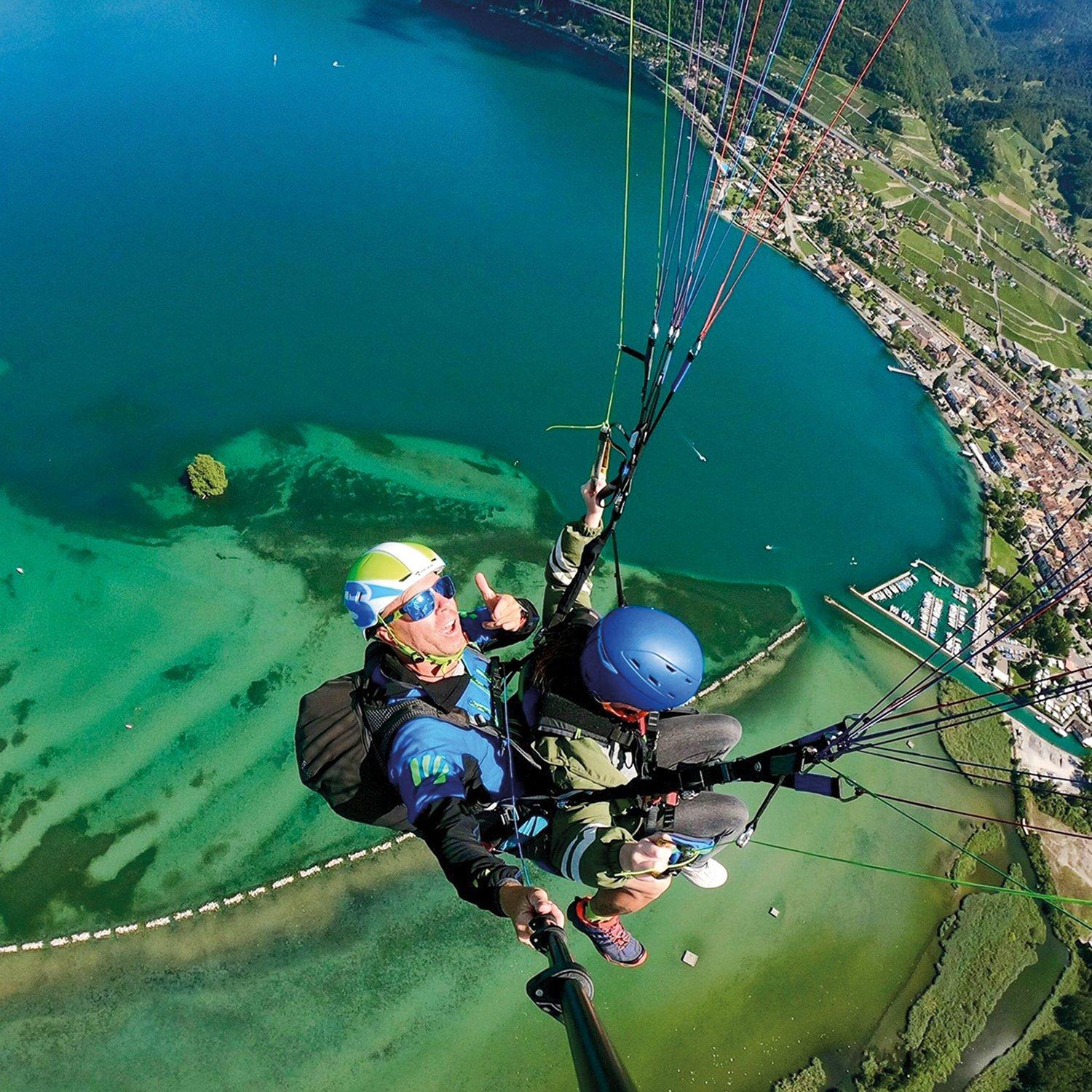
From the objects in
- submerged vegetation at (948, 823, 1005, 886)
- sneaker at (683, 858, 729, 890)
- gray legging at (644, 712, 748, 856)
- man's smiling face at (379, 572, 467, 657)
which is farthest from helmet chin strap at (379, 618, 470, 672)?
submerged vegetation at (948, 823, 1005, 886)

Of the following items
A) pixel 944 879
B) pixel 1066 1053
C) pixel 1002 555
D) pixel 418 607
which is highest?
pixel 418 607

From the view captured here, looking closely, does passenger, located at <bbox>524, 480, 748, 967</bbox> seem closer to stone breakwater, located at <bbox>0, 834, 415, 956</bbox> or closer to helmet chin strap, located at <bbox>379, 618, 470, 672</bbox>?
helmet chin strap, located at <bbox>379, 618, 470, 672</bbox>

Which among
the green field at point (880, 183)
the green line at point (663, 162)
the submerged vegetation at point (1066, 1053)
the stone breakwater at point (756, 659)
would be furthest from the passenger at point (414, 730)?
the green field at point (880, 183)

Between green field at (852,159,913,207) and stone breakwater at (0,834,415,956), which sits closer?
stone breakwater at (0,834,415,956)

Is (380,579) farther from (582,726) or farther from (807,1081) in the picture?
(807,1081)

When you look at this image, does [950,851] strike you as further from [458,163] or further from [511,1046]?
[458,163]

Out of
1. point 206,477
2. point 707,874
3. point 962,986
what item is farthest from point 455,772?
point 206,477

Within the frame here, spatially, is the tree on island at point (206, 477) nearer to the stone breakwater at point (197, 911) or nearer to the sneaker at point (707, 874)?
the stone breakwater at point (197, 911)
